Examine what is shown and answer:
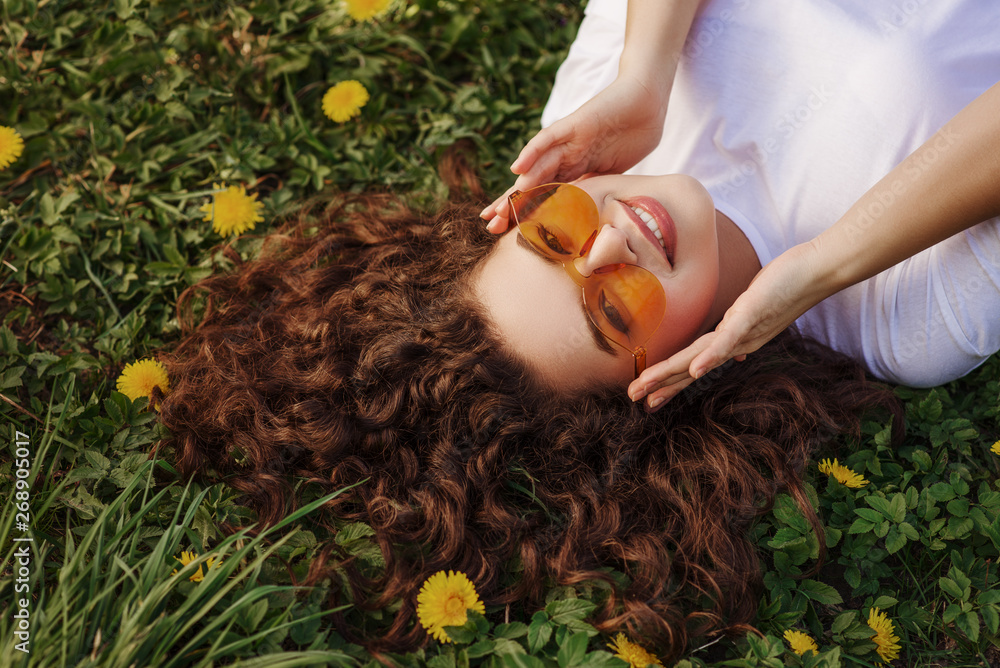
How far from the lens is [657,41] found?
2.15 m

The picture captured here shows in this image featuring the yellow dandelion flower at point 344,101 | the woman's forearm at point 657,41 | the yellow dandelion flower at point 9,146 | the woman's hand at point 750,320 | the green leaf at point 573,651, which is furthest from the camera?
the yellow dandelion flower at point 344,101

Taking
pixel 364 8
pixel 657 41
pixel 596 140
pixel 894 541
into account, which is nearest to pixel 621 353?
pixel 596 140

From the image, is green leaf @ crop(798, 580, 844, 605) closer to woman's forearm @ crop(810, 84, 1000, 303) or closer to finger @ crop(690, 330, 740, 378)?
finger @ crop(690, 330, 740, 378)

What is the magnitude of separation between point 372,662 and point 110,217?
74.5 inches

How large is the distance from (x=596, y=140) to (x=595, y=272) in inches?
24.9

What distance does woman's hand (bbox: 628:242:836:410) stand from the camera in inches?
67.7

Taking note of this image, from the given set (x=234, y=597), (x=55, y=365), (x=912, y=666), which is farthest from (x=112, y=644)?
(x=912, y=666)

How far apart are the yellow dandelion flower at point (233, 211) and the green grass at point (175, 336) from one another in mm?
110

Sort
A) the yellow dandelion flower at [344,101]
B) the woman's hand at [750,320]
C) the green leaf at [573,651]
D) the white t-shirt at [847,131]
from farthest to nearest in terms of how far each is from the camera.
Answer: the yellow dandelion flower at [344,101], the white t-shirt at [847,131], the woman's hand at [750,320], the green leaf at [573,651]

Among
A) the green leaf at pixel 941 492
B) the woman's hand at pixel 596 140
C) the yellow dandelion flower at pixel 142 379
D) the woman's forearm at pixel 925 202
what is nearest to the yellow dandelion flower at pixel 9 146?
the yellow dandelion flower at pixel 142 379

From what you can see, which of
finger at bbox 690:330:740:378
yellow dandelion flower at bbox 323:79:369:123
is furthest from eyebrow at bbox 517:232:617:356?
yellow dandelion flower at bbox 323:79:369:123

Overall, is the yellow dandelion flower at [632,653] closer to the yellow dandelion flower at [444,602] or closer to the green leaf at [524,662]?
the green leaf at [524,662]

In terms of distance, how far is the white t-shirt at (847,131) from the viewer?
1.94 metres

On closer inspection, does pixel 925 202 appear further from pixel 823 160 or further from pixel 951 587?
pixel 951 587
